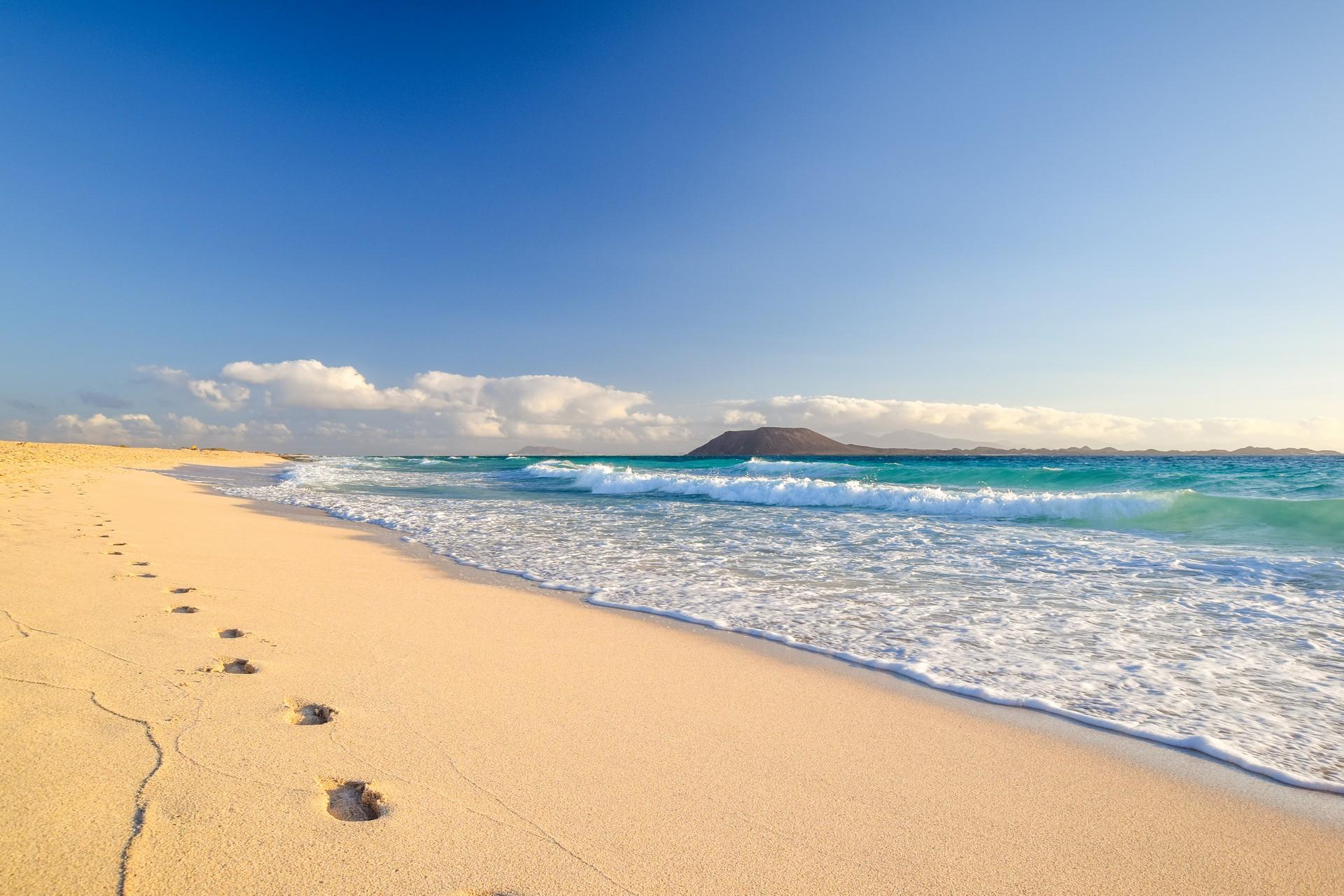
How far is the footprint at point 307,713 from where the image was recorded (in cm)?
264

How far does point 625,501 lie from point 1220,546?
42.6ft

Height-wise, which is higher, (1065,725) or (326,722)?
(326,722)

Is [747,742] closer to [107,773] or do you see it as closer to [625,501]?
[107,773]

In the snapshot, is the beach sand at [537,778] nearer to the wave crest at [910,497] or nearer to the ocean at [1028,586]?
the ocean at [1028,586]

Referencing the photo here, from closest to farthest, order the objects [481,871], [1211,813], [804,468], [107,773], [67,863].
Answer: [67,863] → [481,871] → [107,773] → [1211,813] → [804,468]

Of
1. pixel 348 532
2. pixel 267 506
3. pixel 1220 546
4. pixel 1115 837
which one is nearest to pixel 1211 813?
pixel 1115 837

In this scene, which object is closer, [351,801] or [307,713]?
[351,801]

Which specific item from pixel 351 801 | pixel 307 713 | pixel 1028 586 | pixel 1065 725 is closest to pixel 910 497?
pixel 1028 586

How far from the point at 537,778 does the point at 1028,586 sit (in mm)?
5924

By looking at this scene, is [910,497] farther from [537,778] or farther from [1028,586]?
[537,778]

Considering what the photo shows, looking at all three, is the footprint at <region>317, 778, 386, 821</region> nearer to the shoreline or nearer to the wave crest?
the shoreline

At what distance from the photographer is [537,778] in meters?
2.29

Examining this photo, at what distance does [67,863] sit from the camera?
159cm

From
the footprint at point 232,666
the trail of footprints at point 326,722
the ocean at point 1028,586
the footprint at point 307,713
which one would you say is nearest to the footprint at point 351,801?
the trail of footprints at point 326,722
